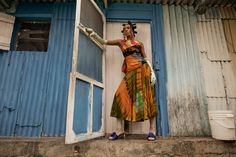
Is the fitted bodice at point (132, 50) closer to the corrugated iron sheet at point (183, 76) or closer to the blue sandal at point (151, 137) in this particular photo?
the corrugated iron sheet at point (183, 76)

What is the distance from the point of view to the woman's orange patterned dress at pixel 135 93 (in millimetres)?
3352

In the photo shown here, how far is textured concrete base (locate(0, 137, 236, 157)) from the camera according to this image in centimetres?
289

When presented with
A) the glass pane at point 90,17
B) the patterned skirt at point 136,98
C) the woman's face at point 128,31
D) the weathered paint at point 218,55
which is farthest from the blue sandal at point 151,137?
the glass pane at point 90,17

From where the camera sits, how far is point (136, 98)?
3.43 metres

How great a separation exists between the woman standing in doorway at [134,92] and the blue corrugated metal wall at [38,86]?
3.79ft

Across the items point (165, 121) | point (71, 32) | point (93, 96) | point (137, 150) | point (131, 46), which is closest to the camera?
point (137, 150)

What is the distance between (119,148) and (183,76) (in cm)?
230

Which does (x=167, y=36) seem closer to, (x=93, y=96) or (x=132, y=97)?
(x=132, y=97)

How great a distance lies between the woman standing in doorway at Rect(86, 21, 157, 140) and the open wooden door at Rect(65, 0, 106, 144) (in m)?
0.27

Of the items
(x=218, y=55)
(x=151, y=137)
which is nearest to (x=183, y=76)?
(x=218, y=55)

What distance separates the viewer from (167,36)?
14.8 ft

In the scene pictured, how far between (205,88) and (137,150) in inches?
91.1

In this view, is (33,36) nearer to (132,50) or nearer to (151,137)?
(132,50)

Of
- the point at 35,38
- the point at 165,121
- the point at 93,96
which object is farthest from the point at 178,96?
the point at 35,38
